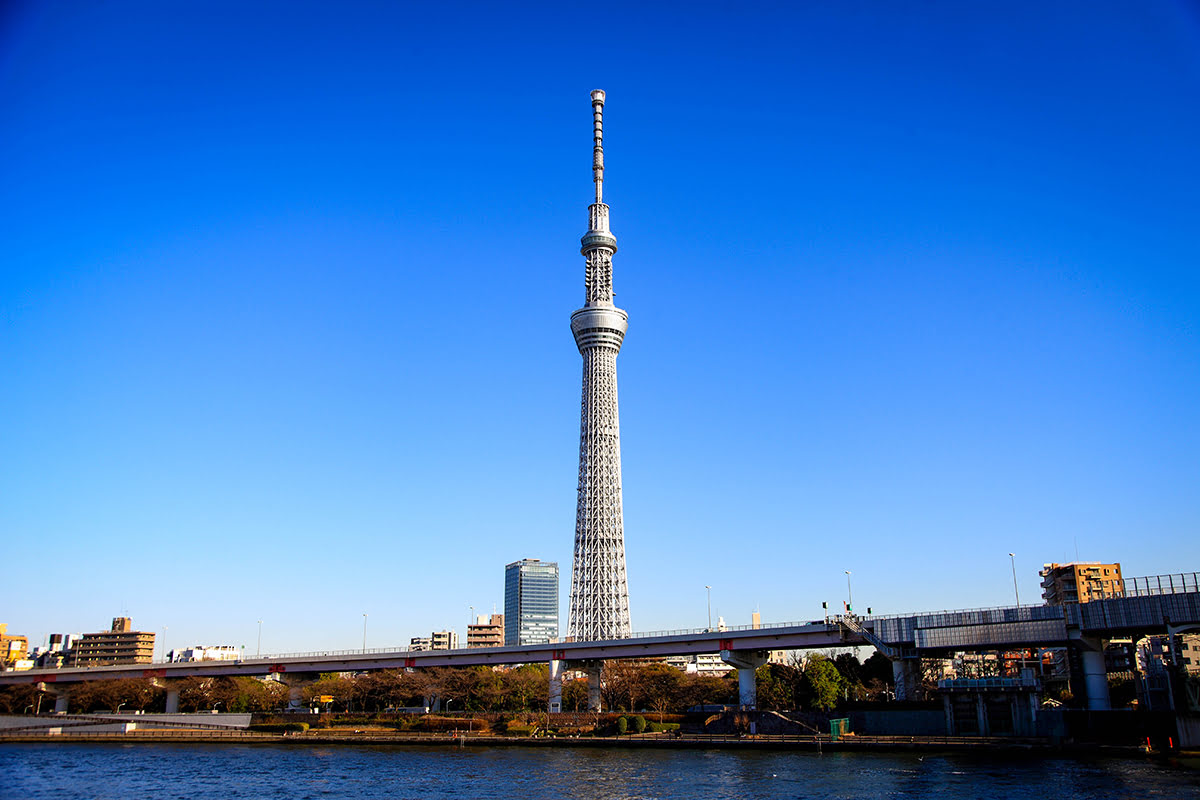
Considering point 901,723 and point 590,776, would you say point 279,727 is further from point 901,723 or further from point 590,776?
point 901,723

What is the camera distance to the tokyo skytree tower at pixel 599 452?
466ft

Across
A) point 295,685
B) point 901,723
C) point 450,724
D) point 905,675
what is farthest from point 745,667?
point 295,685

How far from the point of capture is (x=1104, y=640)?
76.7 m

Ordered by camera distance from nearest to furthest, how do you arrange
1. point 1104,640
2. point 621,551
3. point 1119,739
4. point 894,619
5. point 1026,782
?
point 1026,782
point 1119,739
point 1104,640
point 894,619
point 621,551

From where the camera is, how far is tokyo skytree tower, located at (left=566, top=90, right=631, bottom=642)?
142125mm

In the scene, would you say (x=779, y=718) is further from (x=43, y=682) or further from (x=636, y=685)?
(x=43, y=682)

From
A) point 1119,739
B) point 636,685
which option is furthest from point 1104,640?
point 636,685

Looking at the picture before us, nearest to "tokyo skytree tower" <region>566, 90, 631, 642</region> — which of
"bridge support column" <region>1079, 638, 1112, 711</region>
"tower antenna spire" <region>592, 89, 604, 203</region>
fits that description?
"tower antenna spire" <region>592, 89, 604, 203</region>

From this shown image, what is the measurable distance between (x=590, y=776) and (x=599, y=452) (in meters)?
92.7

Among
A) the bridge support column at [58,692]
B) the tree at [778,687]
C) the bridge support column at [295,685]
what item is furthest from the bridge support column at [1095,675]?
the bridge support column at [58,692]

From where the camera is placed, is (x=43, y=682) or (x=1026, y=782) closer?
(x=1026, y=782)

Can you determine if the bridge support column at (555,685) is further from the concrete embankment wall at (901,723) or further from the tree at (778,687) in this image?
the concrete embankment wall at (901,723)

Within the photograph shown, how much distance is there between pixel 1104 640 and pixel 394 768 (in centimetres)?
5936

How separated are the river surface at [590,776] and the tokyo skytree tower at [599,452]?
63.0 metres
